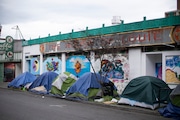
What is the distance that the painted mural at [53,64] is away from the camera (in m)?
26.1

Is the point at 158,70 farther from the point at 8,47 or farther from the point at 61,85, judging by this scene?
the point at 8,47

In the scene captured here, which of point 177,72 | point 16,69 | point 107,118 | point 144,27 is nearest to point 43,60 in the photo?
point 16,69

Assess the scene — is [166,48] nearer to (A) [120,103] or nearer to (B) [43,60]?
(A) [120,103]

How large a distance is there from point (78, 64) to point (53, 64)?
425 centimetres

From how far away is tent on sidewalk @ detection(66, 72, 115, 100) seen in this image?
1701 centimetres

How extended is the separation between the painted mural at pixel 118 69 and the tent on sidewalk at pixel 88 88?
1522mm

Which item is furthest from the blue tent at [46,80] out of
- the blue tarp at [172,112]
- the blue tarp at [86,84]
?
the blue tarp at [172,112]

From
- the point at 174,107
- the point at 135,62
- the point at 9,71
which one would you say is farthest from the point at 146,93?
the point at 9,71

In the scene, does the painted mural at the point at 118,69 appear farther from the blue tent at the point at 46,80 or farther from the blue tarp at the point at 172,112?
the blue tarp at the point at 172,112

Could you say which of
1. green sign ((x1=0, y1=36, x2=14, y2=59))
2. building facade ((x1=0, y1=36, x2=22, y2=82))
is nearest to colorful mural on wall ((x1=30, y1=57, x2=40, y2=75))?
building facade ((x1=0, y1=36, x2=22, y2=82))

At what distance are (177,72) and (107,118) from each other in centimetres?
709

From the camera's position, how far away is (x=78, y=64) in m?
23.5

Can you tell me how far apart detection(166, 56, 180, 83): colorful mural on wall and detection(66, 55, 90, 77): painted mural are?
304 inches

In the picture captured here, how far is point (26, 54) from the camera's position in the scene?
3178 centimetres
